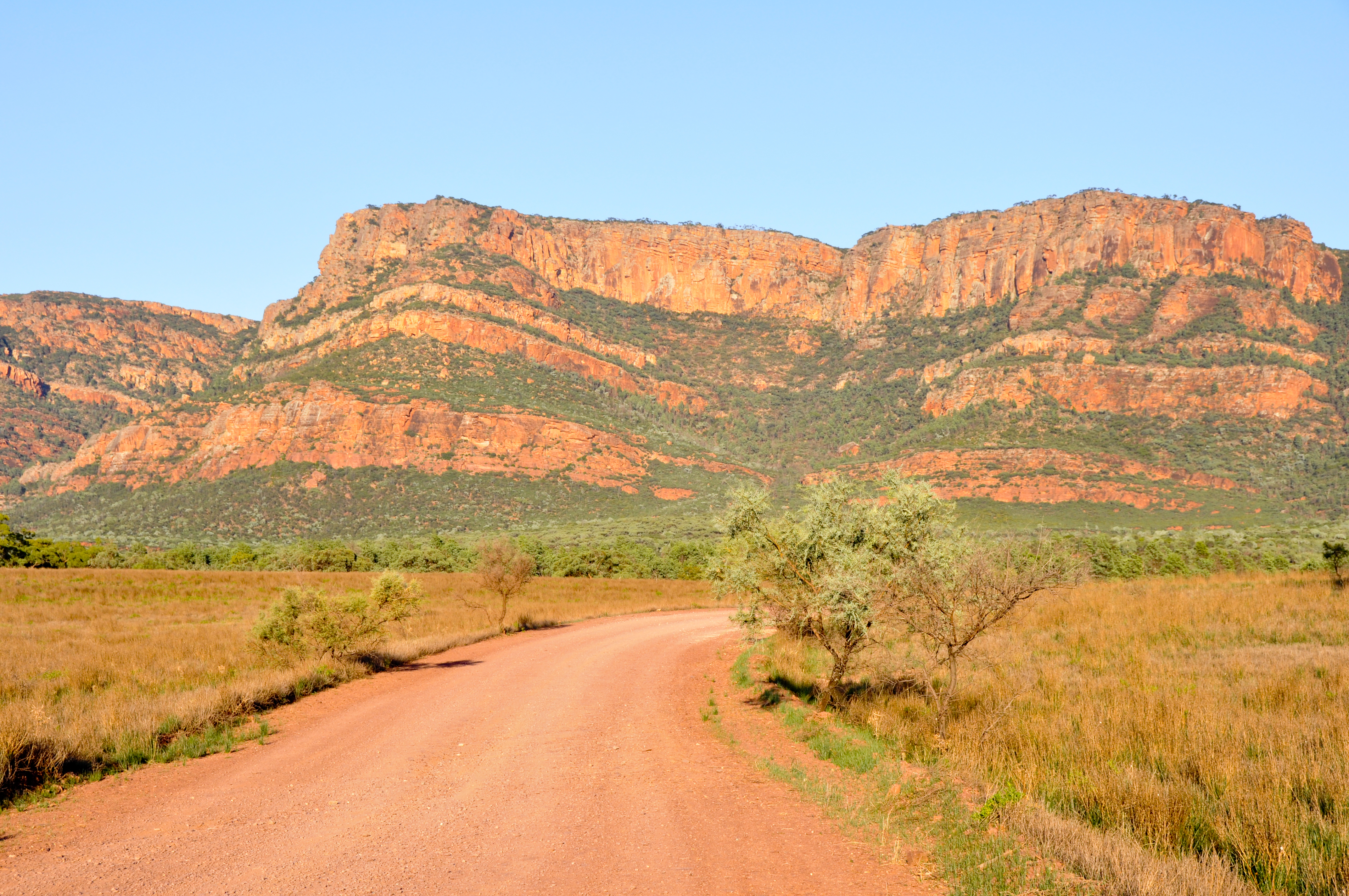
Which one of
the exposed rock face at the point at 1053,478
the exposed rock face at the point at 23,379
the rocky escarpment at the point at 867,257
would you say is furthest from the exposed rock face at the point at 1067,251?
the exposed rock face at the point at 23,379

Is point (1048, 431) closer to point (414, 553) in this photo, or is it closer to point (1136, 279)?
point (1136, 279)

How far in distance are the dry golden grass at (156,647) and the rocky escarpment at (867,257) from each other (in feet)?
375

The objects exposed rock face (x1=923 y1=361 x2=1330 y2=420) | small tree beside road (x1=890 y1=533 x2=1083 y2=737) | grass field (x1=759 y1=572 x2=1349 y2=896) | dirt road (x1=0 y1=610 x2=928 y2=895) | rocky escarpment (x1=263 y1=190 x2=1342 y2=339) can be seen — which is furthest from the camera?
rocky escarpment (x1=263 y1=190 x2=1342 y2=339)

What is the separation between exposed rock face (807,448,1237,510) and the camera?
8675 centimetres

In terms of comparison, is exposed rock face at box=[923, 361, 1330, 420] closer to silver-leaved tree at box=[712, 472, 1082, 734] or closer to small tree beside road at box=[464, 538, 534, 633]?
small tree beside road at box=[464, 538, 534, 633]

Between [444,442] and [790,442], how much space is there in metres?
64.3

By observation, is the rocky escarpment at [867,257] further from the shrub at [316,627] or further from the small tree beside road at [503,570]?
the shrub at [316,627]

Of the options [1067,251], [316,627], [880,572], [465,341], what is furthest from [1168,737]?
[1067,251]

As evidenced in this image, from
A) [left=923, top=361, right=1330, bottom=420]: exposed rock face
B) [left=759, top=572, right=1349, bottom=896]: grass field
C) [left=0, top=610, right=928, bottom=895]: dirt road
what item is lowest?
[left=0, top=610, right=928, bottom=895]: dirt road

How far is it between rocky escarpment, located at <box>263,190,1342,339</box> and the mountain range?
2.22 feet

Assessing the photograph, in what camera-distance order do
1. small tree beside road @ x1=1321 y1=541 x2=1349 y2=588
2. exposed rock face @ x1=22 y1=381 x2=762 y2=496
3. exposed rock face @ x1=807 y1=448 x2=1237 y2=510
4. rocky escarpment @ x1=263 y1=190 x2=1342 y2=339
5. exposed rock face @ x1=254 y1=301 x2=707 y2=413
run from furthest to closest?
rocky escarpment @ x1=263 y1=190 x2=1342 y2=339 < exposed rock face @ x1=254 y1=301 x2=707 y2=413 < exposed rock face @ x1=22 y1=381 x2=762 y2=496 < exposed rock face @ x1=807 y1=448 x2=1237 y2=510 < small tree beside road @ x1=1321 y1=541 x2=1349 y2=588

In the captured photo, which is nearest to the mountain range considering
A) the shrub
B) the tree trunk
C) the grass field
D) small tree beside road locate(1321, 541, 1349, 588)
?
small tree beside road locate(1321, 541, 1349, 588)

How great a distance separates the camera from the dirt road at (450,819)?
224 inches

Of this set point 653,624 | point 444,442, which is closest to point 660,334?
point 444,442
